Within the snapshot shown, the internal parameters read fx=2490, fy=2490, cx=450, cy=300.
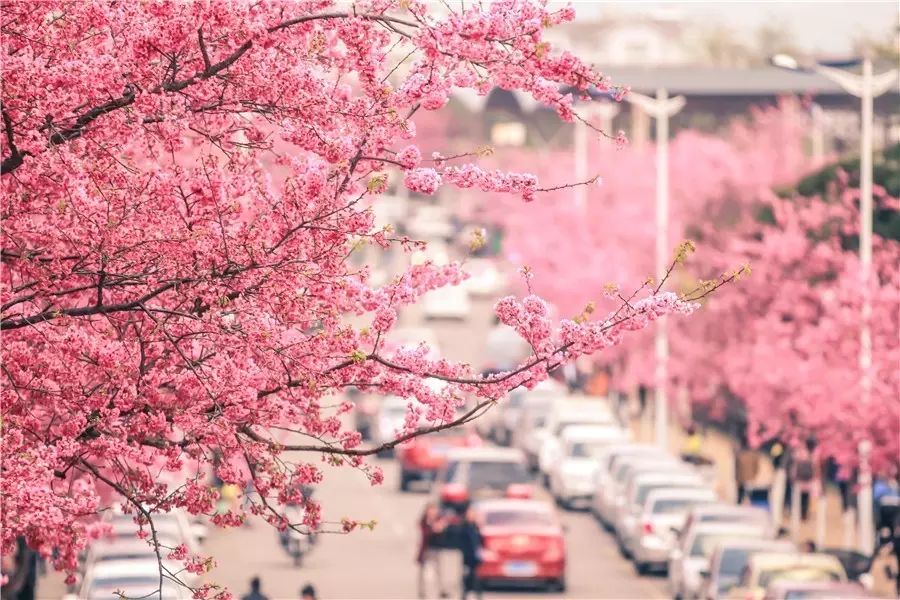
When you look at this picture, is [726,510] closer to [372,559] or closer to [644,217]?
[372,559]

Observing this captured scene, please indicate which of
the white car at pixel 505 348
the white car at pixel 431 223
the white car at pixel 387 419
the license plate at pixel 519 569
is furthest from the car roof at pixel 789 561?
the white car at pixel 431 223

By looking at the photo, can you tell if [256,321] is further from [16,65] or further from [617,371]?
[617,371]

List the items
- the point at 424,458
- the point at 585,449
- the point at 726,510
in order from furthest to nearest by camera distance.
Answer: the point at 424,458 < the point at 585,449 < the point at 726,510

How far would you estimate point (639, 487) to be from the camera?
3931 centimetres

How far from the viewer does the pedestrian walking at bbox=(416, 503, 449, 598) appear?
33.2 meters

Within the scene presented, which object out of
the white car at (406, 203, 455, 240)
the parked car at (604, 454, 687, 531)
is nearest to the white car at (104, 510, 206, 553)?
the parked car at (604, 454, 687, 531)

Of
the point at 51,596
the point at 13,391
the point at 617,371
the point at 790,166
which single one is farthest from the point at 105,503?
the point at 790,166

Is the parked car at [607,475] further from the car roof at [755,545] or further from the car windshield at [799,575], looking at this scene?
the car windshield at [799,575]

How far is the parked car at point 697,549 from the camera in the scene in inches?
1254

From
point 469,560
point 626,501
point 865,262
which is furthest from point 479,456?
point 469,560

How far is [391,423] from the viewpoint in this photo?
56.0 metres

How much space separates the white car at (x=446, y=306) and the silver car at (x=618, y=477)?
2275 inches

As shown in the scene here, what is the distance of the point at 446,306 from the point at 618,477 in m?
60.2

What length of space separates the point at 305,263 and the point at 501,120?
154876mm
